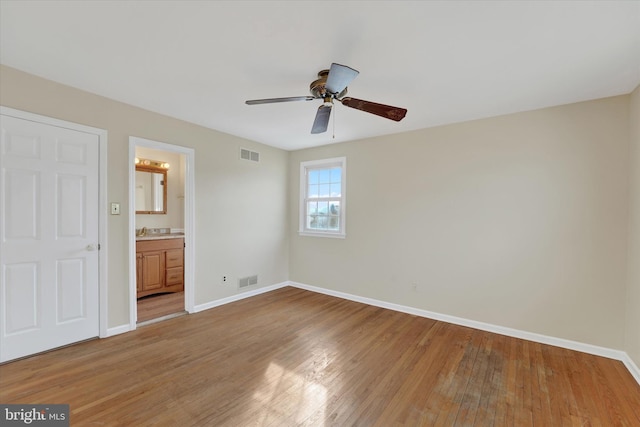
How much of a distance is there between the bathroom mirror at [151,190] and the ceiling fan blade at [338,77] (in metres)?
4.24

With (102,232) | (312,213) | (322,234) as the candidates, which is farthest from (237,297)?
(102,232)

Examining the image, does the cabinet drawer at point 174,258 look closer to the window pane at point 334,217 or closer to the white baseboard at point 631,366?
the window pane at point 334,217

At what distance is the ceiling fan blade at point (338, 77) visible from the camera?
5.68 ft

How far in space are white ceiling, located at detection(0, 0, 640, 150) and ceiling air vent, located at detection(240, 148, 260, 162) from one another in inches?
52.0

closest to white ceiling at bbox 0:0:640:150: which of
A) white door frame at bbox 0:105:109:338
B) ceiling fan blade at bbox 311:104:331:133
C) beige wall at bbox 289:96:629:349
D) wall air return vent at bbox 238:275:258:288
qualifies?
ceiling fan blade at bbox 311:104:331:133

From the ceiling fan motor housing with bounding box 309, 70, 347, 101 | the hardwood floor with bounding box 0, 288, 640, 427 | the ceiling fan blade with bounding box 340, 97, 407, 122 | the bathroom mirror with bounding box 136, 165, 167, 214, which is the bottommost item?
the hardwood floor with bounding box 0, 288, 640, 427

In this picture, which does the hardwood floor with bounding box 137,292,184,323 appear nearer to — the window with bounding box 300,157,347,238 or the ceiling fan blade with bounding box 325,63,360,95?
the window with bounding box 300,157,347,238

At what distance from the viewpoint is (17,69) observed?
7.67ft

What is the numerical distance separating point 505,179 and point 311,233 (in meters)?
2.97

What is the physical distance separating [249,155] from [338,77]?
9.33 feet

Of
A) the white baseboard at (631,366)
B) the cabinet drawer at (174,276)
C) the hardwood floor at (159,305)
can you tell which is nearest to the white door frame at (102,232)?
the hardwood floor at (159,305)

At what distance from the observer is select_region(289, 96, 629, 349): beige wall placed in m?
2.66

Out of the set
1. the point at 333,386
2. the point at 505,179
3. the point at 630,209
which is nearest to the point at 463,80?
the point at 505,179

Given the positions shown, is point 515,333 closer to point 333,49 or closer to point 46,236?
point 333,49
